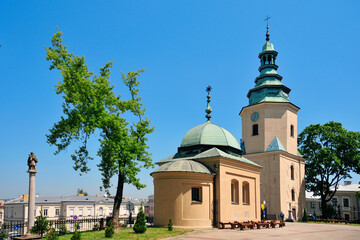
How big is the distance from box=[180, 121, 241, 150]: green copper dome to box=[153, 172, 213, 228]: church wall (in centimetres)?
489

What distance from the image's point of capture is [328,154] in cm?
4331

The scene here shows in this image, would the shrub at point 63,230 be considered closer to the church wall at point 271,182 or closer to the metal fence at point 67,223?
the metal fence at point 67,223

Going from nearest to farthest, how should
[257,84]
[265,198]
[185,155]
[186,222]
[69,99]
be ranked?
[69,99], [186,222], [185,155], [265,198], [257,84]

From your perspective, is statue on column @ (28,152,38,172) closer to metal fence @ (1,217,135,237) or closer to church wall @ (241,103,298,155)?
metal fence @ (1,217,135,237)

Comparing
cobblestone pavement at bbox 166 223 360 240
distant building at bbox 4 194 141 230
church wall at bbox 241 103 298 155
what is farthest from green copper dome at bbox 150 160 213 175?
distant building at bbox 4 194 141 230

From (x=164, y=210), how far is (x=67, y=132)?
9.57m

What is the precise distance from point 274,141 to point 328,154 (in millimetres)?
9960

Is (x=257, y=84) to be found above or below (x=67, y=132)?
above

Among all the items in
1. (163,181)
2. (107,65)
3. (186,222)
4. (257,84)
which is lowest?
(186,222)

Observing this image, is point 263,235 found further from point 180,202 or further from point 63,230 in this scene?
point 63,230

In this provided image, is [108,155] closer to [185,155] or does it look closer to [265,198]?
[185,155]

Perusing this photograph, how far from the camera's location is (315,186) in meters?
45.8

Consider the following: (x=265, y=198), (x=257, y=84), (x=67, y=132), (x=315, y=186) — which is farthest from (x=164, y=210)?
(x=315, y=186)

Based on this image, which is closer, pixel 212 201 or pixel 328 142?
pixel 212 201
